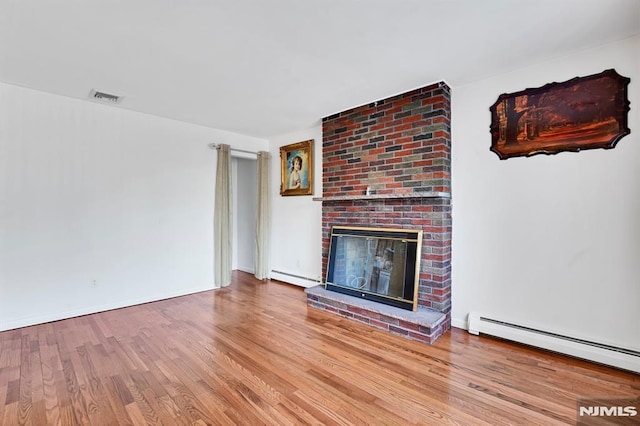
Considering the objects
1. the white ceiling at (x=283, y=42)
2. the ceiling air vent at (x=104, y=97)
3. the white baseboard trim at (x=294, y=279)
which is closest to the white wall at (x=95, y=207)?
the ceiling air vent at (x=104, y=97)

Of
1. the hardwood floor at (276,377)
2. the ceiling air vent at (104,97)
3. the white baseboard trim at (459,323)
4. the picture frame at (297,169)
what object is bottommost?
the hardwood floor at (276,377)

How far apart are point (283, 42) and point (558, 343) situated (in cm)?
327

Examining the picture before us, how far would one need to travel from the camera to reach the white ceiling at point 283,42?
186 cm

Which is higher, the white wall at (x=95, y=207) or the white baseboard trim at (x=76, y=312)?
the white wall at (x=95, y=207)

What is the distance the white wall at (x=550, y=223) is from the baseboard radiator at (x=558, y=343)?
0.05 meters

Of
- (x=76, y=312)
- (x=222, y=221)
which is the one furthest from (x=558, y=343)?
(x=76, y=312)

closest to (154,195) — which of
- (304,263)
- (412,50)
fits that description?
(304,263)

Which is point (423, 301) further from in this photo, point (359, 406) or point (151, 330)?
point (151, 330)

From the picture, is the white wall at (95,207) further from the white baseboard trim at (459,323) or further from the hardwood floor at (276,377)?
the white baseboard trim at (459,323)

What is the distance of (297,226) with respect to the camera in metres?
4.74

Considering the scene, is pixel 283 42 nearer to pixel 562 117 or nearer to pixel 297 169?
pixel 562 117

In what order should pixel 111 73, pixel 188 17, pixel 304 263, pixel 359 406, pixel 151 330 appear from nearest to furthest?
pixel 359 406, pixel 188 17, pixel 111 73, pixel 151 330, pixel 304 263

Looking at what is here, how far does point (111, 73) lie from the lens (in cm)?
273

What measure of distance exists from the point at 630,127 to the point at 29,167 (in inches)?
214
